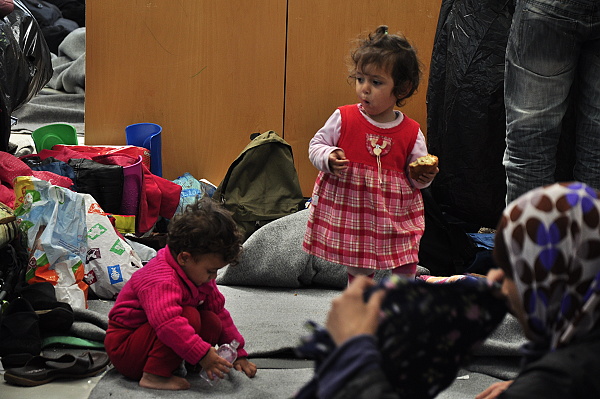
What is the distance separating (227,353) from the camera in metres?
2.45

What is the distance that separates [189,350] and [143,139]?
98.5 inches

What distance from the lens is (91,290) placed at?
125 inches

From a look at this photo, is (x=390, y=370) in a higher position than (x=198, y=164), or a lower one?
higher

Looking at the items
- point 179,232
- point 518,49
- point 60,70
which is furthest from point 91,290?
point 60,70

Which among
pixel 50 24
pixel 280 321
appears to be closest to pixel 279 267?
pixel 280 321

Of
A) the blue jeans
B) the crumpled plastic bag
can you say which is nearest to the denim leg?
the blue jeans

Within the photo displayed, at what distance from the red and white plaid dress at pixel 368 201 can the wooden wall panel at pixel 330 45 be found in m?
1.77

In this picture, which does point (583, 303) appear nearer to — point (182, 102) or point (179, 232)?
point (179, 232)

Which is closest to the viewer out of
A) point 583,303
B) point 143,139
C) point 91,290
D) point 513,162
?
point 583,303

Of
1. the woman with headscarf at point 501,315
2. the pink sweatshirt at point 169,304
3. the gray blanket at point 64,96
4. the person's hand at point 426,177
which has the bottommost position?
the gray blanket at point 64,96

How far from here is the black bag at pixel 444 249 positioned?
3516 millimetres

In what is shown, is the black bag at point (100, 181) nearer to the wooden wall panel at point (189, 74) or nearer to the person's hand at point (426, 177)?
the wooden wall panel at point (189, 74)

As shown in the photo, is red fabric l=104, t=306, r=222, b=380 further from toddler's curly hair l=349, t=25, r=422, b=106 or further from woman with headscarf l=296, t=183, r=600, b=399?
woman with headscarf l=296, t=183, r=600, b=399

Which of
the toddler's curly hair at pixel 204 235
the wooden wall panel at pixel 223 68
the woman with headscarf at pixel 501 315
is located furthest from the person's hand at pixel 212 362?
the wooden wall panel at pixel 223 68
